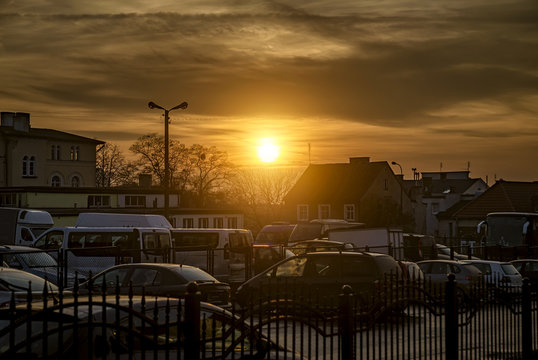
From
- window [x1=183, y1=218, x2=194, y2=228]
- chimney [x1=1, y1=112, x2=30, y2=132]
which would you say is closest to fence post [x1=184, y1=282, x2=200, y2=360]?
window [x1=183, y1=218, x2=194, y2=228]

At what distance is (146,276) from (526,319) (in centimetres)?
1045

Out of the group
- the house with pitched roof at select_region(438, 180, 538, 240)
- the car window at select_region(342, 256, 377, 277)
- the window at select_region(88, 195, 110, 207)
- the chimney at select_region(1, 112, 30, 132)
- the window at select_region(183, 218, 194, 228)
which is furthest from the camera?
the chimney at select_region(1, 112, 30, 132)

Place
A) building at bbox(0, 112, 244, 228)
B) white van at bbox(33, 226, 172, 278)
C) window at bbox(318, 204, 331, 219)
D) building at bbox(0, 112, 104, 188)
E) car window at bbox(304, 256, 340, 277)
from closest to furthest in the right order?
car window at bbox(304, 256, 340, 277) < white van at bbox(33, 226, 172, 278) < building at bbox(0, 112, 244, 228) < window at bbox(318, 204, 331, 219) < building at bbox(0, 112, 104, 188)

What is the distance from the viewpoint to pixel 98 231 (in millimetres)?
30656

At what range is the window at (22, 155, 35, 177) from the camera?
298 feet

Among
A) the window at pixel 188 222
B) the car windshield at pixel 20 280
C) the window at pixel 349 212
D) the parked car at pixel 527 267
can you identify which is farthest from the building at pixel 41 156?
the car windshield at pixel 20 280

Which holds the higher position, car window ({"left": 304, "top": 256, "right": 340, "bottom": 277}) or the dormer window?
the dormer window

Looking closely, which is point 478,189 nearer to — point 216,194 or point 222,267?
point 216,194

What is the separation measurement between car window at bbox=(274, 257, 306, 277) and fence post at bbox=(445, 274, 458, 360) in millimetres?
11647

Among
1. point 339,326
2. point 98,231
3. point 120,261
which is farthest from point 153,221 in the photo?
point 339,326

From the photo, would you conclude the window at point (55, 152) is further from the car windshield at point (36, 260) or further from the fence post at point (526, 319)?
the fence post at point (526, 319)

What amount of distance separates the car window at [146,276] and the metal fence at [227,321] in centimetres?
966

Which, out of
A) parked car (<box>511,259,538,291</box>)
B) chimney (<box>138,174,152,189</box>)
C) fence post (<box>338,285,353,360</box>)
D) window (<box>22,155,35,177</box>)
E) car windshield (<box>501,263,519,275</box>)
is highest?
window (<box>22,155,35,177</box>)

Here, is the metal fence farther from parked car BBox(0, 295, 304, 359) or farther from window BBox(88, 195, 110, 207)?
window BBox(88, 195, 110, 207)
